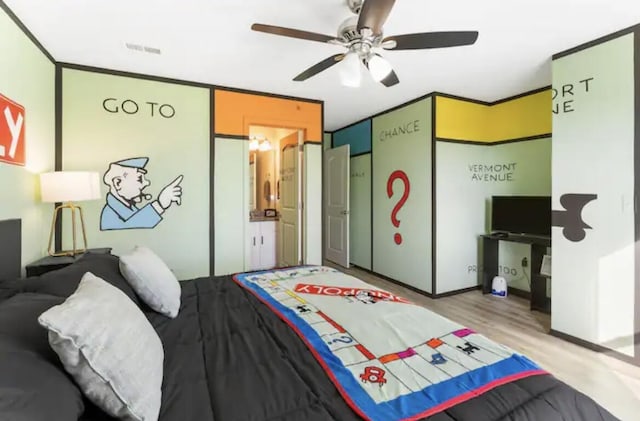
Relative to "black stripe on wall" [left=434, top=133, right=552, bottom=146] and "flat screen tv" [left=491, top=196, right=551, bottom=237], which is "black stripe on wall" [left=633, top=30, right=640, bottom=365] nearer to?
"flat screen tv" [left=491, top=196, right=551, bottom=237]

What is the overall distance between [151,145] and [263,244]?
2.27 meters

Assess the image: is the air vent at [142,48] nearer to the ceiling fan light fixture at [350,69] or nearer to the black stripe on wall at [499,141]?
the ceiling fan light fixture at [350,69]

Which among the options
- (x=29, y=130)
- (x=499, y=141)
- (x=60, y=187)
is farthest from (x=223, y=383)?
(x=499, y=141)

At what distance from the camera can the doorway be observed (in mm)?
4211

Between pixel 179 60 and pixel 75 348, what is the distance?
9.09 ft

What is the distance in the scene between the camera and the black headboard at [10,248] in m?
1.88

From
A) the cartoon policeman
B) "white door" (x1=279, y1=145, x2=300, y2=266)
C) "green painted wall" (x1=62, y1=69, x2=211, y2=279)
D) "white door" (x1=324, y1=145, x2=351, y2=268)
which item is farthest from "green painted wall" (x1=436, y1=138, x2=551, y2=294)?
the cartoon policeman

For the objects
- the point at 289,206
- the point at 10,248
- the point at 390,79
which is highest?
the point at 390,79

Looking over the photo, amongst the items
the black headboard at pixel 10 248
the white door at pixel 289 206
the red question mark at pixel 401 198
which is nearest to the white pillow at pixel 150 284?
the black headboard at pixel 10 248

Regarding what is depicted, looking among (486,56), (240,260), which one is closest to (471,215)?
(486,56)

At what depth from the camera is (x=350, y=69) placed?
7.14 feet

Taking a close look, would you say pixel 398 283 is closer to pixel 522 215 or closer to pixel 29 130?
pixel 522 215

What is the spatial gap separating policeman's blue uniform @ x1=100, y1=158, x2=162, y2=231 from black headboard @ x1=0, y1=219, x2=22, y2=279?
990 millimetres

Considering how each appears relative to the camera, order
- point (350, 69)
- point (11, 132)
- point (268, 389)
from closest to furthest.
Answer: point (268, 389), point (11, 132), point (350, 69)
